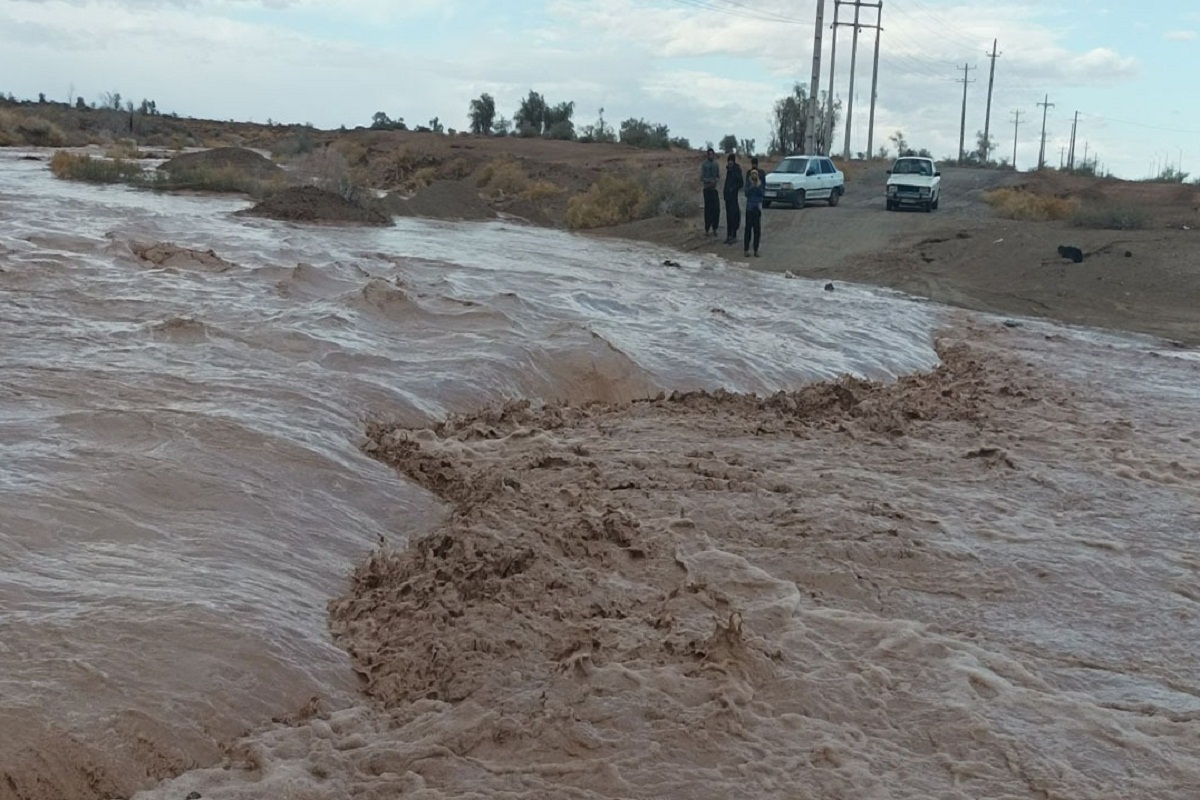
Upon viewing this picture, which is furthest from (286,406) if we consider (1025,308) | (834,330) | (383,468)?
(1025,308)

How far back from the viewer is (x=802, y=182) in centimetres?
3153

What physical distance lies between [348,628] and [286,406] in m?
3.18

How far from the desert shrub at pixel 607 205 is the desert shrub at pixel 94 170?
1147cm

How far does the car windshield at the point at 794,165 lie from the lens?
Answer: 105ft

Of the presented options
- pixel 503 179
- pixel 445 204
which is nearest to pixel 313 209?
pixel 445 204

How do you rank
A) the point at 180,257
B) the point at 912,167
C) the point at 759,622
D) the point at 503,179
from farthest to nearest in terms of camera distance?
1. the point at 503,179
2. the point at 912,167
3. the point at 180,257
4. the point at 759,622

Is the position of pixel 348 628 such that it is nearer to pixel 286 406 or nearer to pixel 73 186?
pixel 286 406

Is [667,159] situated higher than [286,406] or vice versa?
[667,159]

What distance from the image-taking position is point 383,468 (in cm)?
721

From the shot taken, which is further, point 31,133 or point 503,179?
point 31,133

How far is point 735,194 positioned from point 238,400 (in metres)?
16.9

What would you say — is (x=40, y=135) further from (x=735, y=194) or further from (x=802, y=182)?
(x=735, y=194)

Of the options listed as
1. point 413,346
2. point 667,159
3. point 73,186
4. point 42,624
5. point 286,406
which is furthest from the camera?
point 667,159

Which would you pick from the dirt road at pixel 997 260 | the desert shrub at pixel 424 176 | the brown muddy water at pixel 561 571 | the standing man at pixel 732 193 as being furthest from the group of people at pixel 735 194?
the desert shrub at pixel 424 176
